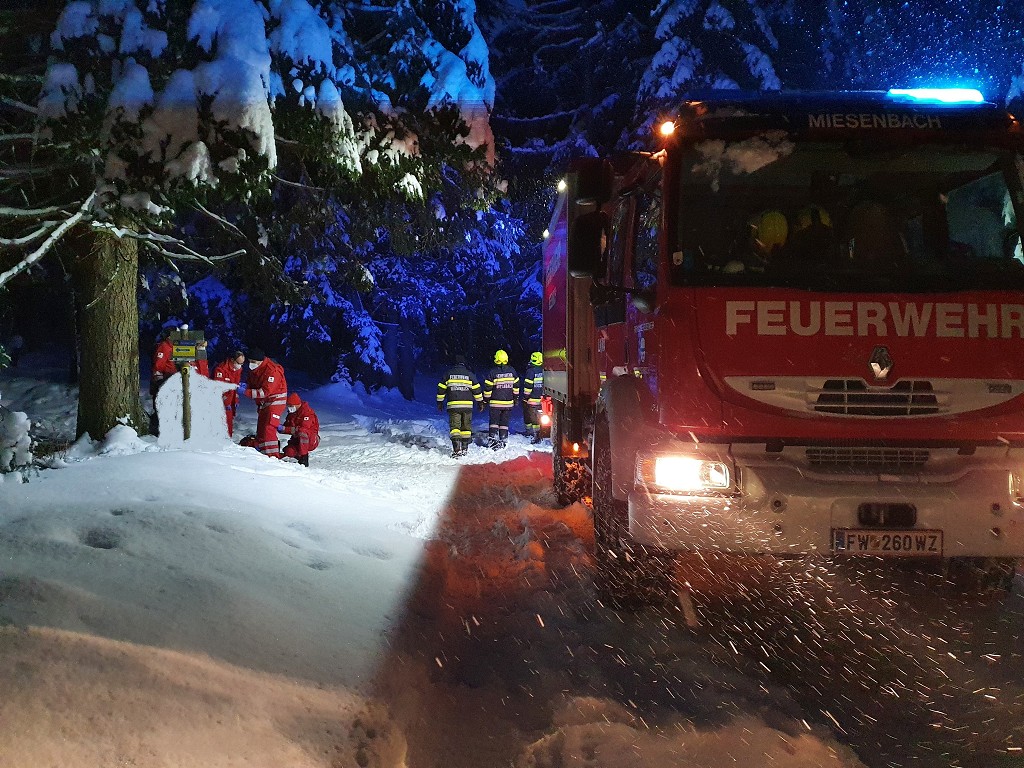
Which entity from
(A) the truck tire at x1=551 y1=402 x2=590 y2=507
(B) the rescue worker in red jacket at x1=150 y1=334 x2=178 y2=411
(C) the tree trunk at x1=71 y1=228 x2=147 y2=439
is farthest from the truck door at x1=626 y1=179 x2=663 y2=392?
(B) the rescue worker in red jacket at x1=150 y1=334 x2=178 y2=411

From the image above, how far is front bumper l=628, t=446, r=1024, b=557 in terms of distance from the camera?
4090 millimetres

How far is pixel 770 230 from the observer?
4445mm

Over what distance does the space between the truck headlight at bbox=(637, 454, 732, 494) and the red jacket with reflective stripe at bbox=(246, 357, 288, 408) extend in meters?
6.97

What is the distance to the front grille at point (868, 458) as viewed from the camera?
165 inches

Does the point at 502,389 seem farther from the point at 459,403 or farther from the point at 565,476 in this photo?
the point at 565,476

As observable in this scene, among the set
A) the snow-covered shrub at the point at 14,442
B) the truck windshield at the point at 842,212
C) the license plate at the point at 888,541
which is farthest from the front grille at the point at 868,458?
the snow-covered shrub at the point at 14,442

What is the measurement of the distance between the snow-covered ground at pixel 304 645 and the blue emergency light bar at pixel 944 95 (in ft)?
12.3

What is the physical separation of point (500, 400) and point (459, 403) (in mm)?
1397

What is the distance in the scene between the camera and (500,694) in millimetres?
3771

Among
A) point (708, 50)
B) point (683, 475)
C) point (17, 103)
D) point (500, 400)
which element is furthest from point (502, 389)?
point (708, 50)

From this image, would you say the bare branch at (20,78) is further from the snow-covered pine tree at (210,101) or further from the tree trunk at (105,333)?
the tree trunk at (105,333)

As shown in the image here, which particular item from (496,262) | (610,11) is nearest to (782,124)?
(496,262)

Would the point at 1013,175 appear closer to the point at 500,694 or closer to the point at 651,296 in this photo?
the point at 651,296

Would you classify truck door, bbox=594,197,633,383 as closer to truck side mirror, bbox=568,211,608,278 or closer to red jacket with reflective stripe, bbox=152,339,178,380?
truck side mirror, bbox=568,211,608,278
